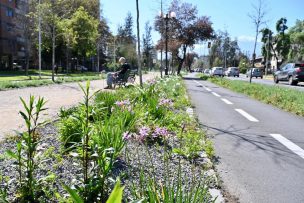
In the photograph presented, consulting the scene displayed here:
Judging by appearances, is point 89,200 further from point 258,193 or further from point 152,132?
point 152,132

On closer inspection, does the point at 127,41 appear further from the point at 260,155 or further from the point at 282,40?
the point at 260,155

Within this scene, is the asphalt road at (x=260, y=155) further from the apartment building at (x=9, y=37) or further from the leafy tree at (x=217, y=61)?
the leafy tree at (x=217, y=61)

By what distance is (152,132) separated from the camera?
211 inches

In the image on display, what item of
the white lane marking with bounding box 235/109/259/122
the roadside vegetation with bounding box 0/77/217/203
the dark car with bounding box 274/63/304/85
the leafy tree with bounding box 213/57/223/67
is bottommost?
the white lane marking with bounding box 235/109/259/122

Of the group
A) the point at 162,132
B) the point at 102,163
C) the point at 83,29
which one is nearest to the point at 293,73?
the point at 162,132

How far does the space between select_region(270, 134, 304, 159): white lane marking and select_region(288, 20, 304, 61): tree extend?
7762 cm

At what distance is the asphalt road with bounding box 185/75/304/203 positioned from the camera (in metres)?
3.91

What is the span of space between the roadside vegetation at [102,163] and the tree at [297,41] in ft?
264

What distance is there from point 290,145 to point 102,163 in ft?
14.8

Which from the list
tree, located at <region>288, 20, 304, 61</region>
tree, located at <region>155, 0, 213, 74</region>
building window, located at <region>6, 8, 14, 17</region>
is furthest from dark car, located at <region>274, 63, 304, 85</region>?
tree, located at <region>288, 20, 304, 61</region>

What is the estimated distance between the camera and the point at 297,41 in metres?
79.9

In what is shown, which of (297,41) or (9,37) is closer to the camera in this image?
(9,37)

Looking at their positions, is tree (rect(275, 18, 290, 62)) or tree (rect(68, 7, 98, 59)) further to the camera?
tree (rect(275, 18, 290, 62))

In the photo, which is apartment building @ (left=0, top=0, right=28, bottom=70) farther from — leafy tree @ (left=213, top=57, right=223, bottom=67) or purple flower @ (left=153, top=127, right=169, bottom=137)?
leafy tree @ (left=213, top=57, right=223, bottom=67)
